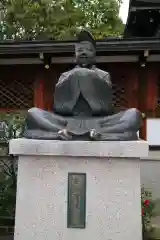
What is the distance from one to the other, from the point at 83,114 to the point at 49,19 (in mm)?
12526

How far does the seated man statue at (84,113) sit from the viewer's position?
15.4 feet

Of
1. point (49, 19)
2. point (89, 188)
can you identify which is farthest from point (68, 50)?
point (49, 19)

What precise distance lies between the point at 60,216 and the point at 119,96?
5.48 metres

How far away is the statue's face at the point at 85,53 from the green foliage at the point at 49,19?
11.0 meters

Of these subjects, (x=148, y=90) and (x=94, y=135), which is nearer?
(x=94, y=135)

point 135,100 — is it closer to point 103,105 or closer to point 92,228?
point 103,105

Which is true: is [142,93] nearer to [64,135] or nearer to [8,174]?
[8,174]

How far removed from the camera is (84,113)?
5105mm

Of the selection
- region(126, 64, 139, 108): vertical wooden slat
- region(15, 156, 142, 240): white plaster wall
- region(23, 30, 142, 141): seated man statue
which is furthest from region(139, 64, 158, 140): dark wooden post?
region(15, 156, 142, 240): white plaster wall

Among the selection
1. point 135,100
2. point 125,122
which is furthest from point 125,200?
point 135,100

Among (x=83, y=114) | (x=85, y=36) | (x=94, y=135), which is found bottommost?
(x=94, y=135)

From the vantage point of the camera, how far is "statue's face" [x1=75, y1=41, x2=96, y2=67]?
16.9 feet

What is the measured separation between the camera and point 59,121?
4.93 metres

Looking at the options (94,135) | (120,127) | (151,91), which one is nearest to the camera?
(94,135)
